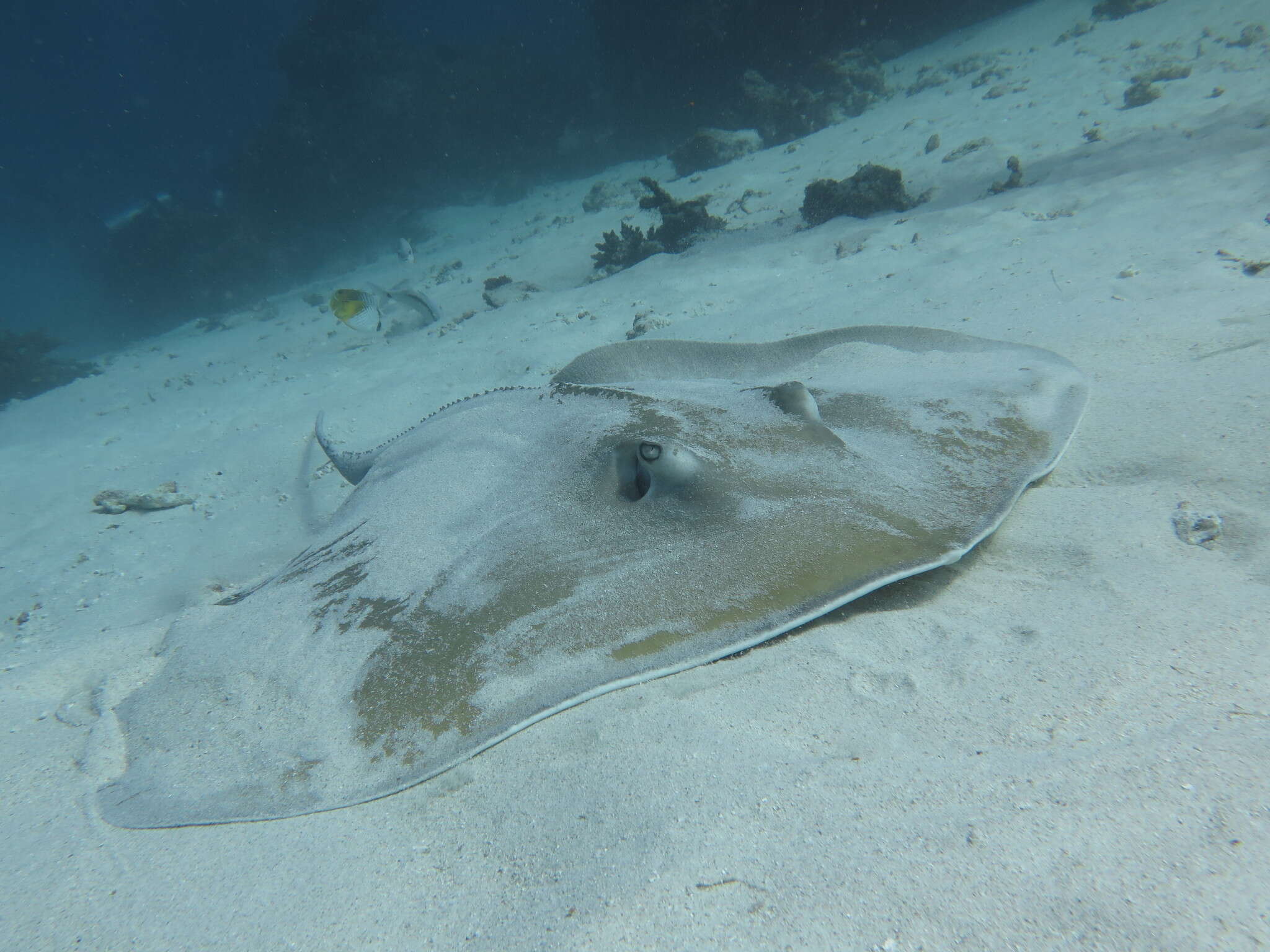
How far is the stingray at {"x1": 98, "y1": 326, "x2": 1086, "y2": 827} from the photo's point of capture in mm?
1880

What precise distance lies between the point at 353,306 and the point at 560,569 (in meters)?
8.20

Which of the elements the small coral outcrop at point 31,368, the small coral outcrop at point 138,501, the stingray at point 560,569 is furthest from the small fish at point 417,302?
the small coral outcrop at point 31,368

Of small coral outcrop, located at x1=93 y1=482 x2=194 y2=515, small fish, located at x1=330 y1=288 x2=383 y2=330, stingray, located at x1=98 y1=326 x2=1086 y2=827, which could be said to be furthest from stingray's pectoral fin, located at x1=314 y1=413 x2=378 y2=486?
small fish, located at x1=330 y1=288 x2=383 y2=330

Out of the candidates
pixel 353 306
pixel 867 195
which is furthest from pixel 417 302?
pixel 867 195

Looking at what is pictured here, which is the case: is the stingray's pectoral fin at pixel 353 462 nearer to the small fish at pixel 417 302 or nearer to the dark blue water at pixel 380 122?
the small fish at pixel 417 302

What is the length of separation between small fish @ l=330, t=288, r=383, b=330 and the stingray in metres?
6.44

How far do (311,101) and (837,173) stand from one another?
88.7ft

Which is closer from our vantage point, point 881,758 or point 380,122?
point 881,758

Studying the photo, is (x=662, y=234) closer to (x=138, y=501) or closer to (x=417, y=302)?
(x=417, y=302)

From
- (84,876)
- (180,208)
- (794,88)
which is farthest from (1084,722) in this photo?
(180,208)

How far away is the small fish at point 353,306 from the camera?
8773 mm

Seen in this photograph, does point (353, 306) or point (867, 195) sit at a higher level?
point (353, 306)

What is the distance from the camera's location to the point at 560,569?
237 cm

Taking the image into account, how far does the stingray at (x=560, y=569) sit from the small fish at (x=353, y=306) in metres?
6.44
